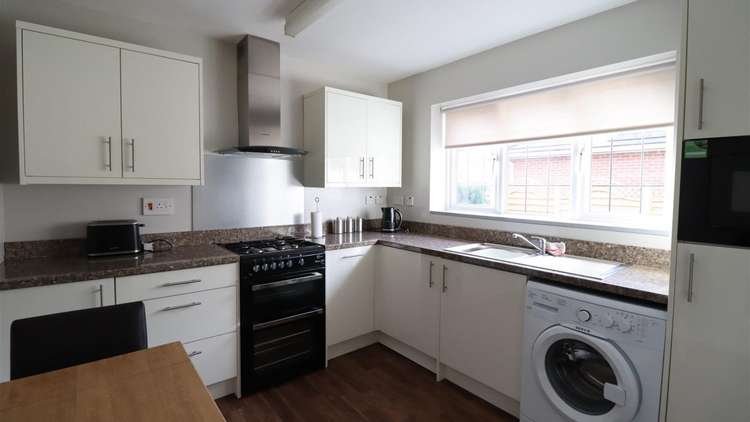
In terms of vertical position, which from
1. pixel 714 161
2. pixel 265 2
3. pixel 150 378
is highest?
pixel 265 2

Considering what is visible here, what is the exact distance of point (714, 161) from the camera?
1.34 metres

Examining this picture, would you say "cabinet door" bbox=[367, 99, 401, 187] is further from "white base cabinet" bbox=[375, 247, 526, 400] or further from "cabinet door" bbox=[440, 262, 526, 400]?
"cabinet door" bbox=[440, 262, 526, 400]

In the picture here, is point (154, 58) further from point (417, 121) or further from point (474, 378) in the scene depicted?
point (474, 378)

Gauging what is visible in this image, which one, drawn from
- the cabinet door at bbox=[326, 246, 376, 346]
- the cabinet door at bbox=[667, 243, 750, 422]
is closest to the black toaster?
the cabinet door at bbox=[326, 246, 376, 346]

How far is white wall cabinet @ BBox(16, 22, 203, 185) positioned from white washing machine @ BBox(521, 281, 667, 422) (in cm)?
218

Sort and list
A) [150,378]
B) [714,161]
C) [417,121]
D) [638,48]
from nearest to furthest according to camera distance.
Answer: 1. [150,378]
2. [714,161]
3. [638,48]
4. [417,121]

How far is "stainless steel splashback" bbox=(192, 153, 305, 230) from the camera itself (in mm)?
2629

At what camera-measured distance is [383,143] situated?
3258 mm

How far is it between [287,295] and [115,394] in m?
1.43

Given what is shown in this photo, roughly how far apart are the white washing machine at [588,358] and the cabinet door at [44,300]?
7.08 feet

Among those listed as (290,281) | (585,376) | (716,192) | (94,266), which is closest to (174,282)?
(94,266)

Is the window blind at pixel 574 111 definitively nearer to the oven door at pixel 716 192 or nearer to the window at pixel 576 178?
the window at pixel 576 178

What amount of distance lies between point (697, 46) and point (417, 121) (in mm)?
2213

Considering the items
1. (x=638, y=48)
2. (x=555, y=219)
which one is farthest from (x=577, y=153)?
(x=638, y=48)
